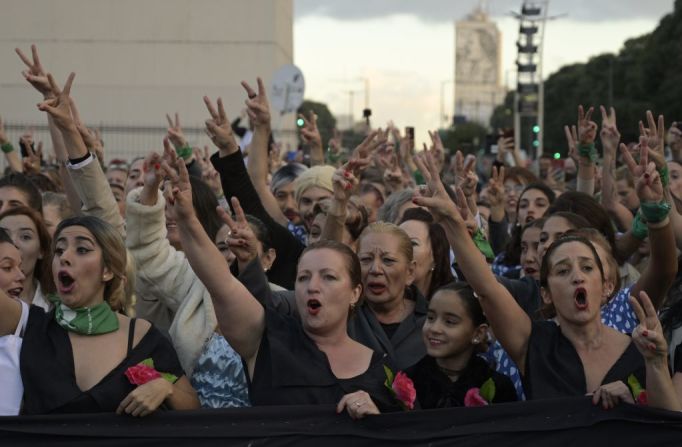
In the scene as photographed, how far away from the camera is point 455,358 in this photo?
570 cm

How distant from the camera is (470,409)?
513cm

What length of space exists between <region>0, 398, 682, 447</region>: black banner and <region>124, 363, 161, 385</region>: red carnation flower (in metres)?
0.14

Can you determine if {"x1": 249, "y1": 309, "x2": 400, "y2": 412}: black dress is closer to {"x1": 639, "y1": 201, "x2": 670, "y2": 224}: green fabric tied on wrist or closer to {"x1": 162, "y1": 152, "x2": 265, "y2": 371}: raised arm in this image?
{"x1": 162, "y1": 152, "x2": 265, "y2": 371}: raised arm

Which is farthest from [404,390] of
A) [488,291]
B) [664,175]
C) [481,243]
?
[664,175]

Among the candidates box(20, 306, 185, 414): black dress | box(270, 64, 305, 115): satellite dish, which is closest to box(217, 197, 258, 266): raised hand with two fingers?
box(20, 306, 185, 414): black dress

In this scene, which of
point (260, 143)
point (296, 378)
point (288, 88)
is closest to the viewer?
point (296, 378)

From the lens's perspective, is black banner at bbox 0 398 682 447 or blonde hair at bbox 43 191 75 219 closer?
black banner at bbox 0 398 682 447

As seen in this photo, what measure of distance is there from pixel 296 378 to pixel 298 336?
0.70 ft

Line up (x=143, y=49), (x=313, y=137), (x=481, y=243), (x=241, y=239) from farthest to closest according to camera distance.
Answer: (x=143, y=49), (x=313, y=137), (x=481, y=243), (x=241, y=239)

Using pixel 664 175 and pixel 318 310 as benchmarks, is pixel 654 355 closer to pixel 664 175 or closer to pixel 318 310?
pixel 318 310

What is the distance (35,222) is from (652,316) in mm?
3251

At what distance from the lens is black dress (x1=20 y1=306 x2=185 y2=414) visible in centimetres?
507

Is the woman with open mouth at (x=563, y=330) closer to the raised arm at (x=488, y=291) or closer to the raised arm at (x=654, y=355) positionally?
the raised arm at (x=488, y=291)

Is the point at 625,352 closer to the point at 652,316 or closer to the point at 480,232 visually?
the point at 652,316
